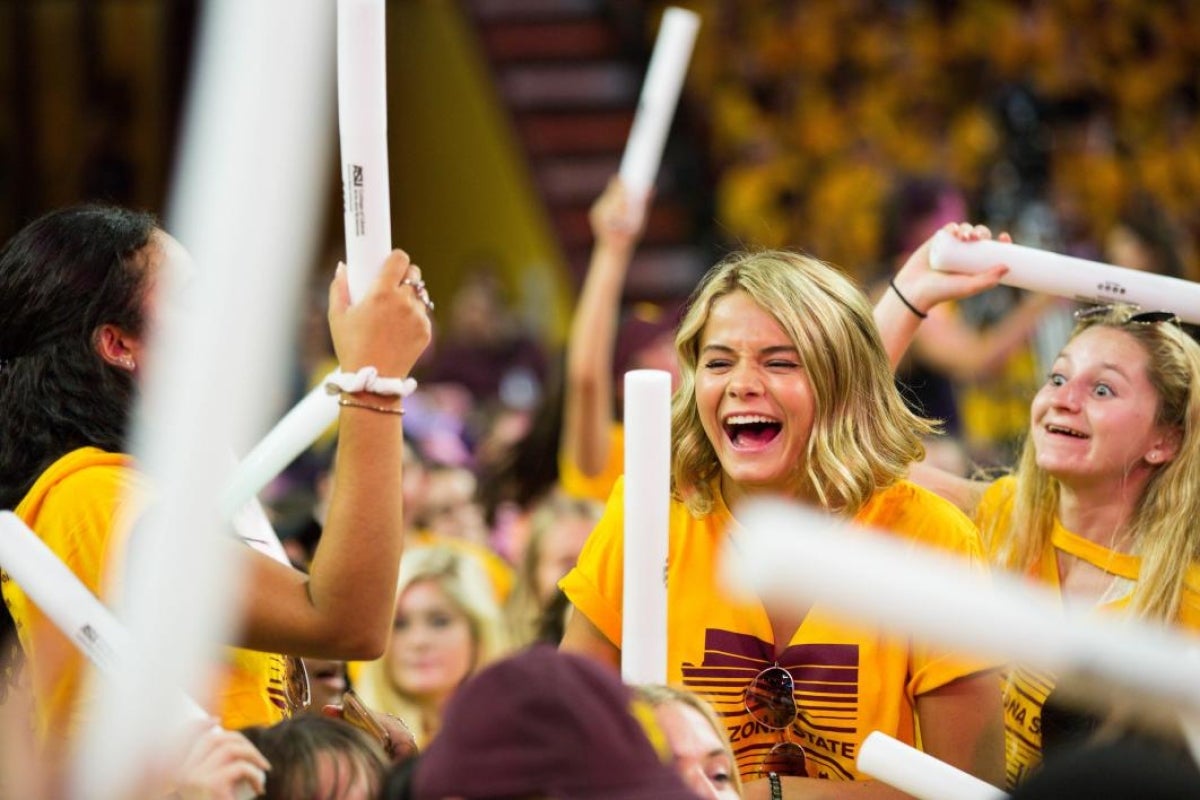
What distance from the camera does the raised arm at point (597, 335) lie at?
4.16m

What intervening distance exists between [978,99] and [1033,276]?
25.6ft

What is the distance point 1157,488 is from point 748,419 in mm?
783

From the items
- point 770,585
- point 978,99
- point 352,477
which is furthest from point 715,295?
point 978,99

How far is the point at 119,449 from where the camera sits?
2143mm

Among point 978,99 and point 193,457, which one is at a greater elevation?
point 978,99

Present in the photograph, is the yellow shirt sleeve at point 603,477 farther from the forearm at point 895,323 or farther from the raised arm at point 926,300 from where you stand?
the forearm at point 895,323

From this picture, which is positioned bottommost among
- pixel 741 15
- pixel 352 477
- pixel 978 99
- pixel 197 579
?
pixel 197 579

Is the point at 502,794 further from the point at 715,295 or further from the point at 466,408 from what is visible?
the point at 466,408

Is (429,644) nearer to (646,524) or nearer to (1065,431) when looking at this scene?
(1065,431)

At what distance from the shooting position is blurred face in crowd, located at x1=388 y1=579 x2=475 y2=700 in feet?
13.0

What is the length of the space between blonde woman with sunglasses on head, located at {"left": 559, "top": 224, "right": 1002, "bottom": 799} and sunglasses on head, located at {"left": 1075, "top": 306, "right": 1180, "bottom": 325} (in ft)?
1.65

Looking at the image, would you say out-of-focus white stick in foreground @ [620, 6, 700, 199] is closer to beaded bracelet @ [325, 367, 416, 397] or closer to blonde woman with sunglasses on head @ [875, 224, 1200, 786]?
blonde woman with sunglasses on head @ [875, 224, 1200, 786]

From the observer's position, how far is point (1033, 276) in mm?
2656

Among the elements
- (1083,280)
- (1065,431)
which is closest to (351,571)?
(1083,280)
